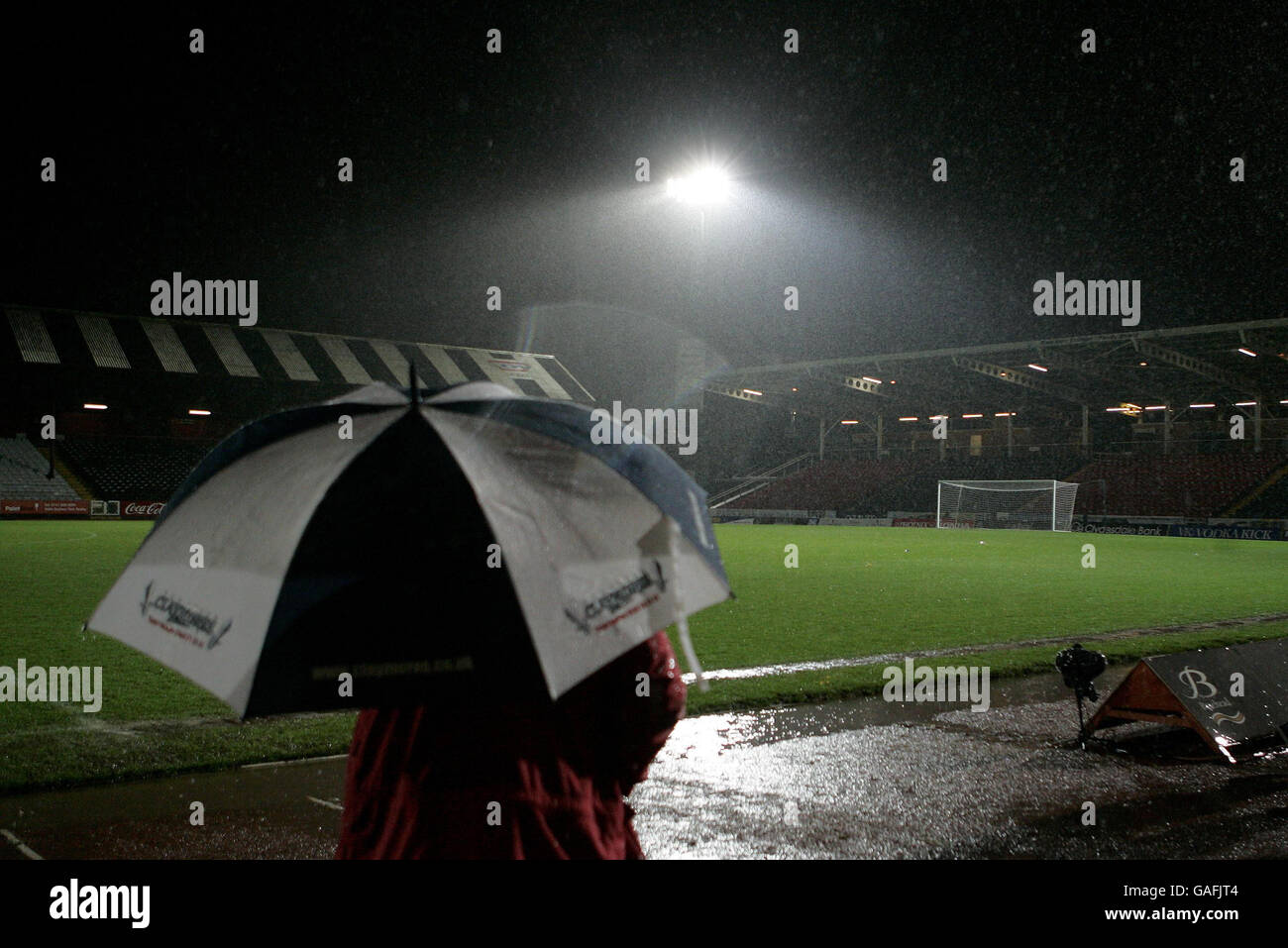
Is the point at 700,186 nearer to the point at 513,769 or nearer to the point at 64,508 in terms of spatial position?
A: the point at 513,769

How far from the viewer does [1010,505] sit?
45594 millimetres

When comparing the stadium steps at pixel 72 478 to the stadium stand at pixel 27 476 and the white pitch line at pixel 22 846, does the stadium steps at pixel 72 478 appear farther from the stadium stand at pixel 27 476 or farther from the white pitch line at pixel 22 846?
the white pitch line at pixel 22 846

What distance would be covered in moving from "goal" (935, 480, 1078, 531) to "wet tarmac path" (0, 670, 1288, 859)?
38.5 m

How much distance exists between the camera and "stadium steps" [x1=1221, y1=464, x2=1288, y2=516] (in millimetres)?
43250

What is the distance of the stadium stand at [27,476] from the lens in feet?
132

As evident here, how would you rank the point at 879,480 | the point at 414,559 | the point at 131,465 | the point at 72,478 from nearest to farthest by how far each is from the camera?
the point at 414,559 < the point at 72,478 < the point at 131,465 < the point at 879,480

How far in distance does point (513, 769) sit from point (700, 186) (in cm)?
2368

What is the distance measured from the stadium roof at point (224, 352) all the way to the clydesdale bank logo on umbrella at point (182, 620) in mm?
38524

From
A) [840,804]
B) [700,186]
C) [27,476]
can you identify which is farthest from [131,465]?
[840,804]

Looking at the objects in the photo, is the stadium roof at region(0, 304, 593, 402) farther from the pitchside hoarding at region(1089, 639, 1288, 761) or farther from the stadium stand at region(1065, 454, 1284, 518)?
the pitchside hoarding at region(1089, 639, 1288, 761)

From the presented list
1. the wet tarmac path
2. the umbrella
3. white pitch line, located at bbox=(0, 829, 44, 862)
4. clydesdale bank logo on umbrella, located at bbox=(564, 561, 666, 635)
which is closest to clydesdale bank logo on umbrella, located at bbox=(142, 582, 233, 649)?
the umbrella
